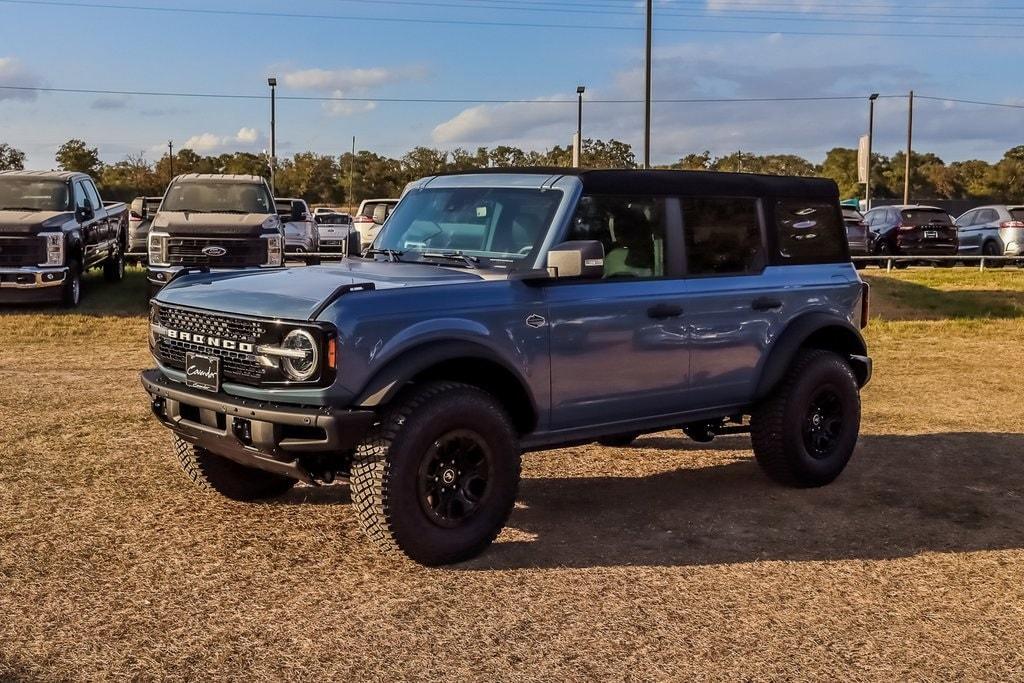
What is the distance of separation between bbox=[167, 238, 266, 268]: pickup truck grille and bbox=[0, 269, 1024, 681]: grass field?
7.30 metres

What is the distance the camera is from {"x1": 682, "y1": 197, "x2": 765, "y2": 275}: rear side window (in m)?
6.70

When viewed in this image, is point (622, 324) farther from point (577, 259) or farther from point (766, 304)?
point (766, 304)

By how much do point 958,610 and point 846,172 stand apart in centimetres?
8909

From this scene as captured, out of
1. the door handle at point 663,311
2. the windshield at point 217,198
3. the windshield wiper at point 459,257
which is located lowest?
the door handle at point 663,311

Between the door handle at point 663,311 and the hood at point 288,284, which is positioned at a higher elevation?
the hood at point 288,284

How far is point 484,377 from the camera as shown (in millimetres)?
5766

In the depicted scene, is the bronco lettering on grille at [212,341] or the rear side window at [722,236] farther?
the rear side window at [722,236]

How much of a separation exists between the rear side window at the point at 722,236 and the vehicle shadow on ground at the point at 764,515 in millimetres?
1470

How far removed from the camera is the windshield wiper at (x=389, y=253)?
258 inches

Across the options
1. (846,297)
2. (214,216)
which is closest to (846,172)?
(214,216)

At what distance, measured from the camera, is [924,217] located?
28.3 m

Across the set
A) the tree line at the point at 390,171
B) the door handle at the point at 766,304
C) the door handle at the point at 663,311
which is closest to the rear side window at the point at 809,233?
the door handle at the point at 766,304

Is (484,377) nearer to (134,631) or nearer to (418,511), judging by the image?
(418,511)

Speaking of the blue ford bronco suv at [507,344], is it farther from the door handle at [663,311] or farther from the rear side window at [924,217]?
the rear side window at [924,217]
